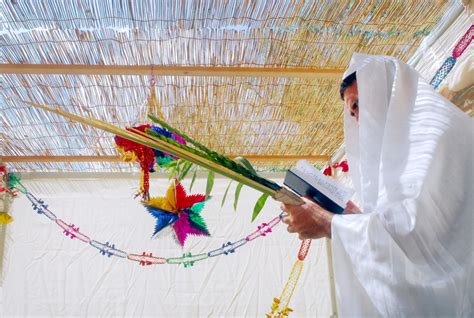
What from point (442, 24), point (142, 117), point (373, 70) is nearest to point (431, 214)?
point (373, 70)

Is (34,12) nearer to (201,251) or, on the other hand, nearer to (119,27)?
(119,27)

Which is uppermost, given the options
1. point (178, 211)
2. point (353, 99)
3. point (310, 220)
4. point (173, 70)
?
point (173, 70)

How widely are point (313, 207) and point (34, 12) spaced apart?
5.24 feet

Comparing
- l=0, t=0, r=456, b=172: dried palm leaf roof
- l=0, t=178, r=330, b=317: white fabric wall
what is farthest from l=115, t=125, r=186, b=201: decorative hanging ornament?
l=0, t=178, r=330, b=317: white fabric wall

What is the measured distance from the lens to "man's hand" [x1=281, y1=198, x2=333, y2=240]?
1.29m

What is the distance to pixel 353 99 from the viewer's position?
158cm

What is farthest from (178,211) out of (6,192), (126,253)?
(6,192)

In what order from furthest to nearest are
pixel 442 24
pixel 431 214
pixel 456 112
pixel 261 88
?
pixel 261 88 → pixel 442 24 → pixel 456 112 → pixel 431 214

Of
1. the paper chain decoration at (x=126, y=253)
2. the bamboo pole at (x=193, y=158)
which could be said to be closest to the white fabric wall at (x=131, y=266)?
the paper chain decoration at (x=126, y=253)

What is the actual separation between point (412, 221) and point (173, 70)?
1.71 meters

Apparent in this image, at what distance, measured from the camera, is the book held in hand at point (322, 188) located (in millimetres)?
1314


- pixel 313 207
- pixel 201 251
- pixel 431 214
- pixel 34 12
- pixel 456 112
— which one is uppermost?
pixel 34 12

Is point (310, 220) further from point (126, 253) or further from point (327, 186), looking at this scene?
→ point (126, 253)

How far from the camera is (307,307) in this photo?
11.9ft
